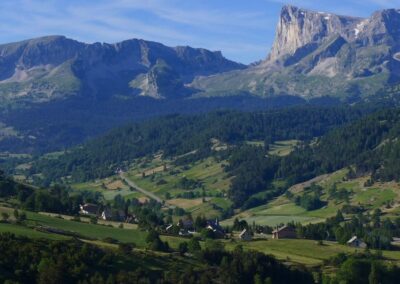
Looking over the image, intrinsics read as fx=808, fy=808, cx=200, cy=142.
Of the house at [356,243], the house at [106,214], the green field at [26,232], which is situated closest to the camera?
the green field at [26,232]

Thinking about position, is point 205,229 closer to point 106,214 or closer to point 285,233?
point 285,233

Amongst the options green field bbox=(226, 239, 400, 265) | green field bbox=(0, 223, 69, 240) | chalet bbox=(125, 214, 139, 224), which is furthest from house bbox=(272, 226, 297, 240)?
green field bbox=(0, 223, 69, 240)

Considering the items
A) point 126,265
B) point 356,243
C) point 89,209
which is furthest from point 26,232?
point 89,209

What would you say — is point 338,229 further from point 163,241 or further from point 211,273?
point 211,273

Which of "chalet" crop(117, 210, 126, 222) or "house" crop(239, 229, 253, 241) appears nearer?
"house" crop(239, 229, 253, 241)

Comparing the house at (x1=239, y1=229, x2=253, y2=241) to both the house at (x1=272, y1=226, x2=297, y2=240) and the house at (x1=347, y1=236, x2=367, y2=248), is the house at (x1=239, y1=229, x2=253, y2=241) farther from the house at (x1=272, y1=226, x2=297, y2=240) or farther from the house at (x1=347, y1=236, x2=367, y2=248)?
the house at (x1=347, y1=236, x2=367, y2=248)

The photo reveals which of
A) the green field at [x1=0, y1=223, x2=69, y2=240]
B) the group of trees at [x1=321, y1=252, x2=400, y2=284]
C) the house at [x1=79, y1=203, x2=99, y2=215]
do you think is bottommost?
the group of trees at [x1=321, y1=252, x2=400, y2=284]

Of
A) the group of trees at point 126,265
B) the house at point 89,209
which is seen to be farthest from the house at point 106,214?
the group of trees at point 126,265

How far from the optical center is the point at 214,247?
436 ft

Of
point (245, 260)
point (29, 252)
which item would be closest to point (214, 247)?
point (245, 260)

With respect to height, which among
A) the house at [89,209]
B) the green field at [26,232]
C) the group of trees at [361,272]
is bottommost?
the group of trees at [361,272]

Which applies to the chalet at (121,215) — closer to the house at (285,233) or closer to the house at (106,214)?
the house at (106,214)

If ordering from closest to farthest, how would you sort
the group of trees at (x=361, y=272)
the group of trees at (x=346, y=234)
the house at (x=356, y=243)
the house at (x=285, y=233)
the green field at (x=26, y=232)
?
the green field at (x=26, y=232)
the group of trees at (x=361, y=272)
the house at (x=356, y=243)
the group of trees at (x=346, y=234)
the house at (x=285, y=233)

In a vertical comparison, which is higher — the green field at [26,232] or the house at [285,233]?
the green field at [26,232]
